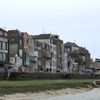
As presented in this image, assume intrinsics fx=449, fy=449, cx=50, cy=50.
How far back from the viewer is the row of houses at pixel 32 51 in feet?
434

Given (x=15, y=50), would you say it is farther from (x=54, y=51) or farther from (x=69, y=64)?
(x=69, y=64)

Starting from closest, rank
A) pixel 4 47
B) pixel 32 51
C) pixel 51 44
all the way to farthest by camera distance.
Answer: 1. pixel 4 47
2. pixel 32 51
3. pixel 51 44

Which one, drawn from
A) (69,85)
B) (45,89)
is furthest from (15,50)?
(45,89)

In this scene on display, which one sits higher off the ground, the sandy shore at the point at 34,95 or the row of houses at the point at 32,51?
the row of houses at the point at 32,51

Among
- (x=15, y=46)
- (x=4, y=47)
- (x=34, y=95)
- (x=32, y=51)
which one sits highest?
(x=15, y=46)

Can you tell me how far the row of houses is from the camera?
132 m

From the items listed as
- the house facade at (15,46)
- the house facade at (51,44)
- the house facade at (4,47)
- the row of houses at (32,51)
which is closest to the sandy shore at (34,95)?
the row of houses at (32,51)

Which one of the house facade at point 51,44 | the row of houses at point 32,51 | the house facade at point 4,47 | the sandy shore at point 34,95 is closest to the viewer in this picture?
the sandy shore at point 34,95

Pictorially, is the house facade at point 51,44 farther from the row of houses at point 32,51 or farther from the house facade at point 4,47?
the house facade at point 4,47

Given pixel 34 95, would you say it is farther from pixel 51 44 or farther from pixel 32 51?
pixel 51 44

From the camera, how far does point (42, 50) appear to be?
164 meters

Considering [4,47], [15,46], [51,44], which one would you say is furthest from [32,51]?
[4,47]

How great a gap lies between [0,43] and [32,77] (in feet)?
143

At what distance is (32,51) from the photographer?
15488 centimetres
